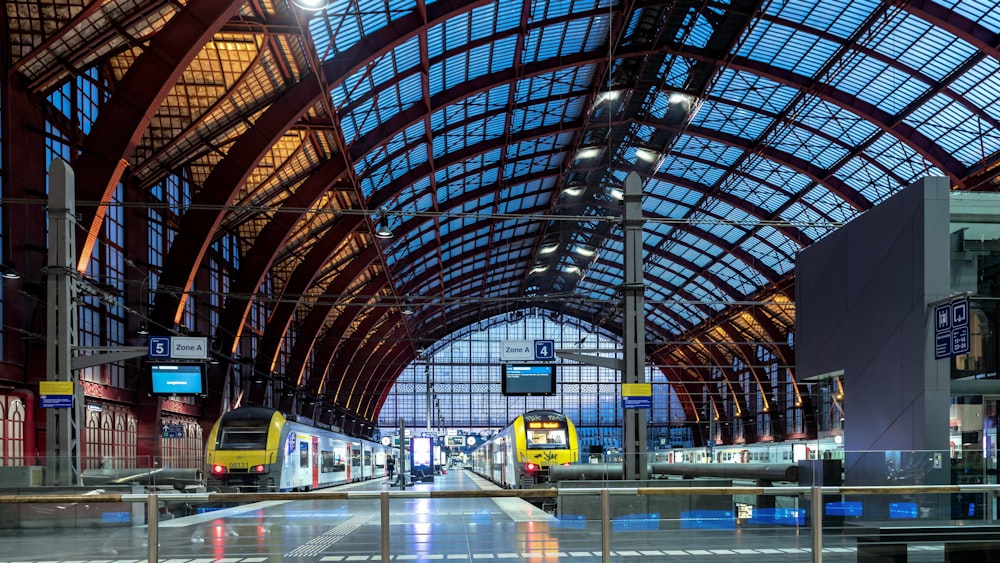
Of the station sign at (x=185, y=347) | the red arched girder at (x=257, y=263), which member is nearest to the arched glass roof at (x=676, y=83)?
the red arched girder at (x=257, y=263)

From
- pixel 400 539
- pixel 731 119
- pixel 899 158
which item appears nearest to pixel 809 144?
pixel 899 158

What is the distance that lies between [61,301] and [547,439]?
23015 mm

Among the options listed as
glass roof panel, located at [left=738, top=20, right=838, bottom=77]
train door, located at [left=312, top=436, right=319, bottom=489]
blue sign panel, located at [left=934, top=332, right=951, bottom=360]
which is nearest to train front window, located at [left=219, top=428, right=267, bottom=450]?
train door, located at [left=312, top=436, right=319, bottom=489]

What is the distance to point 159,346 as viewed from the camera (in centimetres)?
2786

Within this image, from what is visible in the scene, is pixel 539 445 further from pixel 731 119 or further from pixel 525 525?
pixel 525 525

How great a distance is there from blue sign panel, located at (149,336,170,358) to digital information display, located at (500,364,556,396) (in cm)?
1208

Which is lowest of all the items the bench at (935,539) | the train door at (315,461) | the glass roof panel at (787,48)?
the train door at (315,461)

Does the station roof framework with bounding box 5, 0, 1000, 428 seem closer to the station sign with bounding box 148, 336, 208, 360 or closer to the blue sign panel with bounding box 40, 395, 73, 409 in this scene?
the station sign with bounding box 148, 336, 208, 360

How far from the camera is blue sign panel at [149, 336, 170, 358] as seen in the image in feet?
90.5

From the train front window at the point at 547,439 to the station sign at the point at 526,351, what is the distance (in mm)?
7115

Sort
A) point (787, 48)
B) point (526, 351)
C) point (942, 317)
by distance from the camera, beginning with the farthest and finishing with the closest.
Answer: point (787, 48) → point (526, 351) → point (942, 317)

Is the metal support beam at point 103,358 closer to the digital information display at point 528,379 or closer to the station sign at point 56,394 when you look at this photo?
the station sign at point 56,394

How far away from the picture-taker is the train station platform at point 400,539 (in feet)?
28.8

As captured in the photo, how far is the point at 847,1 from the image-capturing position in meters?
35.7
